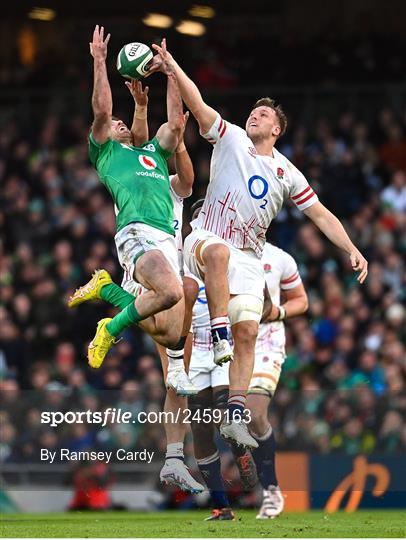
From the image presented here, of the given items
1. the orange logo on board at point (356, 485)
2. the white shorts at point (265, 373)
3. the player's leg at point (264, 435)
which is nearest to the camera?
the player's leg at point (264, 435)

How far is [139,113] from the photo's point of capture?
14.7 meters

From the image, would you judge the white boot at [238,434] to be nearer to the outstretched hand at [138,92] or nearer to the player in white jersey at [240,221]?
the player in white jersey at [240,221]

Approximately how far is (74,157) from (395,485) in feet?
33.3

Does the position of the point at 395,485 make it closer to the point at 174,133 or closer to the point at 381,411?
the point at 381,411

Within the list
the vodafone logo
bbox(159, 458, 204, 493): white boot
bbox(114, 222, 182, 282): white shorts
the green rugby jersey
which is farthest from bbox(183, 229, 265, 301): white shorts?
bbox(159, 458, 204, 493): white boot

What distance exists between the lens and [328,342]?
2305 centimetres

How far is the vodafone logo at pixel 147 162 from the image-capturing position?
14.4 m

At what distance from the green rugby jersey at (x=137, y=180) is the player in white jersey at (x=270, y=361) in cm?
247

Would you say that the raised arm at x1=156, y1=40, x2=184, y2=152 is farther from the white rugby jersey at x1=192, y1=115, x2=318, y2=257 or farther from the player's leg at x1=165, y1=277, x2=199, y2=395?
the player's leg at x1=165, y1=277, x2=199, y2=395

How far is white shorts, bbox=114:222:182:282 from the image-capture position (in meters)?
14.1

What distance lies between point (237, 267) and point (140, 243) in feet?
3.61

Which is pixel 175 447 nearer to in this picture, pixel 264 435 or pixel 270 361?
pixel 264 435

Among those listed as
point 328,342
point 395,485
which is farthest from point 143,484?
point 328,342

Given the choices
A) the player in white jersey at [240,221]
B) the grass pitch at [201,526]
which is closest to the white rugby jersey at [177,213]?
the player in white jersey at [240,221]
